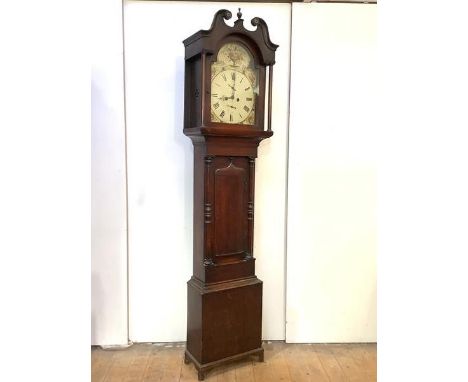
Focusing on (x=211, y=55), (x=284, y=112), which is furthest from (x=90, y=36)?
(x=284, y=112)

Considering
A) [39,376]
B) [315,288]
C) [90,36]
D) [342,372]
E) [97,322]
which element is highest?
[90,36]

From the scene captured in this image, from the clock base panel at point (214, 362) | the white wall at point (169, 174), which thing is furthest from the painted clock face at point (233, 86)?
the clock base panel at point (214, 362)

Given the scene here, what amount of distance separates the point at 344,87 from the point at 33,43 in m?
1.97

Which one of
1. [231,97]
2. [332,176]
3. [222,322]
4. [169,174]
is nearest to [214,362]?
[222,322]

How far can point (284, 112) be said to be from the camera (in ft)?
8.27

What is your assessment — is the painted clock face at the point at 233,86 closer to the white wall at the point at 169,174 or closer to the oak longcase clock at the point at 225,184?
the oak longcase clock at the point at 225,184

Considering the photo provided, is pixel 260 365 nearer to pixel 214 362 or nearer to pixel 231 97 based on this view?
pixel 214 362

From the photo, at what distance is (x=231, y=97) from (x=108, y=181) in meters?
0.82

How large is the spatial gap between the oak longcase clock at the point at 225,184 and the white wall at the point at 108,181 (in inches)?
16.4

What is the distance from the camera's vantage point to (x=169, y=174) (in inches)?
98.3

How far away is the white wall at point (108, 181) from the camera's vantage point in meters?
2.40

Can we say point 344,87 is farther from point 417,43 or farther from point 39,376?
point 39,376

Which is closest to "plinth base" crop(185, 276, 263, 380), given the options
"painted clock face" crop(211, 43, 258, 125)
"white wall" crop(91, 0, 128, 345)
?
"white wall" crop(91, 0, 128, 345)

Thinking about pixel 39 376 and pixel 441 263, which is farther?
pixel 39 376
